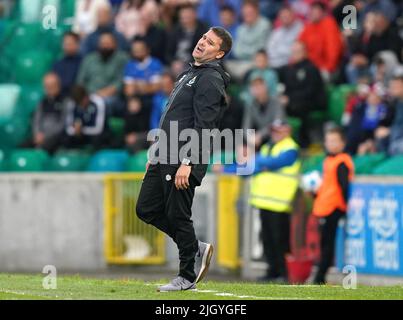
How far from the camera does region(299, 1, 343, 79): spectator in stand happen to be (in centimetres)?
2119

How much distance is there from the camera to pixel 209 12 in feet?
77.0

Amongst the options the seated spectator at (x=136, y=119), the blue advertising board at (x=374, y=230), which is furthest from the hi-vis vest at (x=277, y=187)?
the seated spectator at (x=136, y=119)

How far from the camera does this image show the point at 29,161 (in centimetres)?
2145

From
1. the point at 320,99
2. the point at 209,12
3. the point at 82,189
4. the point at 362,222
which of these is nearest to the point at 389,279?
the point at 362,222

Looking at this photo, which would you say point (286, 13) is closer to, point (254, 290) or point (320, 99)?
point (320, 99)

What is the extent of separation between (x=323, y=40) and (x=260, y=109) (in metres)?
1.68

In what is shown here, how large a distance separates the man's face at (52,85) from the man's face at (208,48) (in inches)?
418

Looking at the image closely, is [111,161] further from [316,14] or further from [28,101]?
[316,14]

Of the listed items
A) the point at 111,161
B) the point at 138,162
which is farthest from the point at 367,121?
the point at 111,161

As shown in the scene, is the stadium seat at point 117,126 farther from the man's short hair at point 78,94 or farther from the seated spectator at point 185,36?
the seated spectator at point 185,36

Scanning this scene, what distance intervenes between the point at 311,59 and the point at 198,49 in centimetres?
1002

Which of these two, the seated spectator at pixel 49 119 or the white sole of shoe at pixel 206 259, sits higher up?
the seated spectator at pixel 49 119

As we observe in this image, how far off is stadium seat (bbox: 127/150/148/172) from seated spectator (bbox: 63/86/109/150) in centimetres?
66

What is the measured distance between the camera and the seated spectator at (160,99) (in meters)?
21.2
